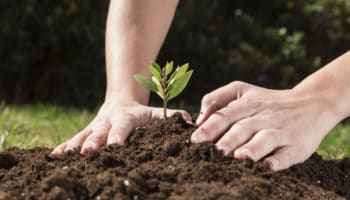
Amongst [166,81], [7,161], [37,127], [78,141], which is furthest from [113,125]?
[37,127]

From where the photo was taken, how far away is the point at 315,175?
7.80 ft

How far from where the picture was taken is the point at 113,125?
8.36ft

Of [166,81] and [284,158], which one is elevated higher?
[166,81]

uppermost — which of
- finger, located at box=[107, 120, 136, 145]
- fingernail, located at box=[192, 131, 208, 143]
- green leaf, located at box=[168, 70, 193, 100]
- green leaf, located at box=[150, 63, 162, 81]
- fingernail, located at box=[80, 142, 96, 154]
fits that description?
green leaf, located at box=[150, 63, 162, 81]

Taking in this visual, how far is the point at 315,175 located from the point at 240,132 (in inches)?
15.5

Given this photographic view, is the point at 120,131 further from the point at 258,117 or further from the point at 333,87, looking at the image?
the point at 333,87

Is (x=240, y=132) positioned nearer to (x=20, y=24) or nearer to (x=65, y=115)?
(x=65, y=115)

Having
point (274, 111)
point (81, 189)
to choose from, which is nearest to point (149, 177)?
point (81, 189)

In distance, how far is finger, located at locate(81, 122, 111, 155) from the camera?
244cm

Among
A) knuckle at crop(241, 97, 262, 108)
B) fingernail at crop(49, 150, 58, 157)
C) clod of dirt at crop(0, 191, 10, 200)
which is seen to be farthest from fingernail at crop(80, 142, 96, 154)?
knuckle at crop(241, 97, 262, 108)

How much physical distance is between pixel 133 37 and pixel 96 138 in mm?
780

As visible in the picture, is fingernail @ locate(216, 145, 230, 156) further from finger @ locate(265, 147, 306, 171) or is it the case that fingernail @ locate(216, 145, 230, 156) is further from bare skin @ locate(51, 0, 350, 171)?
finger @ locate(265, 147, 306, 171)

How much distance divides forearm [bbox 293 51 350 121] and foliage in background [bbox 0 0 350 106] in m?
4.87

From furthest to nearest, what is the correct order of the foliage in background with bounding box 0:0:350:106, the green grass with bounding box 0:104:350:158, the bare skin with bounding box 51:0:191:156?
the foliage in background with bounding box 0:0:350:106, the green grass with bounding box 0:104:350:158, the bare skin with bounding box 51:0:191:156
